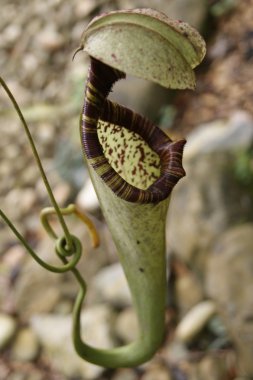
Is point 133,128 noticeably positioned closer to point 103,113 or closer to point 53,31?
point 103,113

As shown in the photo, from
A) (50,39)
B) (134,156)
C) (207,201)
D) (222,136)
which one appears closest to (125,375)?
(207,201)

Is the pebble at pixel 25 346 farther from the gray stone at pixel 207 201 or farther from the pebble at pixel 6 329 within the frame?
the gray stone at pixel 207 201

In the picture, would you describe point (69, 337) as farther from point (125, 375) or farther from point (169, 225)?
point (169, 225)

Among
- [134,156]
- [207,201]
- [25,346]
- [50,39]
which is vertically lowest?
[25,346]

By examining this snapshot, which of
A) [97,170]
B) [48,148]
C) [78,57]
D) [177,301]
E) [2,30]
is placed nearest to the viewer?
[97,170]

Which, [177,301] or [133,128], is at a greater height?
[133,128]

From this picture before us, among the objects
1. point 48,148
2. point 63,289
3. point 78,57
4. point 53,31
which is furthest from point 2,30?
point 63,289
